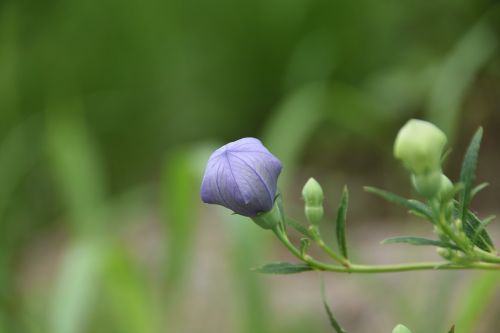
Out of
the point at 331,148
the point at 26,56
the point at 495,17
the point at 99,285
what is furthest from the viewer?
the point at 26,56

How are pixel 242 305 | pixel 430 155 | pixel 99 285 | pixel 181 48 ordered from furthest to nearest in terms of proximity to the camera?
1. pixel 181 48
2. pixel 99 285
3. pixel 242 305
4. pixel 430 155

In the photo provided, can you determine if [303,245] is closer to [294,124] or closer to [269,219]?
→ [269,219]

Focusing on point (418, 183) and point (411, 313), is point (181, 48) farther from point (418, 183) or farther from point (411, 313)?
point (418, 183)

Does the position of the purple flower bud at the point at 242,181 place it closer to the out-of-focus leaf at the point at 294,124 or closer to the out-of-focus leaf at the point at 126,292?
the out-of-focus leaf at the point at 126,292

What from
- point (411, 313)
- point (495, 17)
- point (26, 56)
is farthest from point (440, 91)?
point (26, 56)

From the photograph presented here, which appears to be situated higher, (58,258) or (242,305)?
(242,305)
